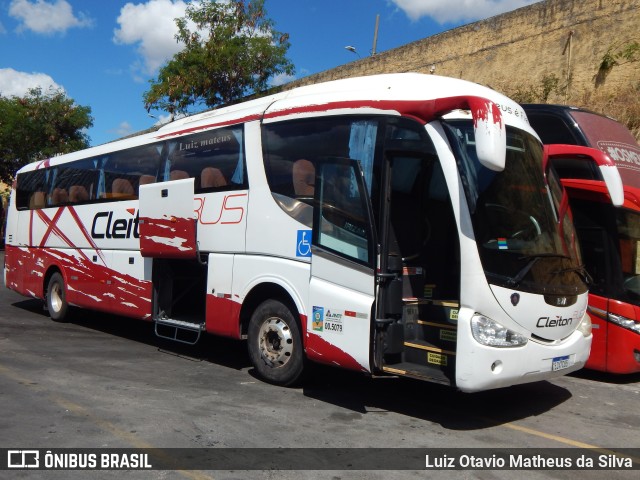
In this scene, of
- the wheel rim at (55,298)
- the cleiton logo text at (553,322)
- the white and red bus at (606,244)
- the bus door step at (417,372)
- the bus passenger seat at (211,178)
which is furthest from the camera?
the wheel rim at (55,298)

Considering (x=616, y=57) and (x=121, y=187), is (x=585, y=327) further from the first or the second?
(x=616, y=57)

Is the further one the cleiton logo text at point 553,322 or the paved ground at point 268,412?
the cleiton logo text at point 553,322

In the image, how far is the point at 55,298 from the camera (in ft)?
39.0

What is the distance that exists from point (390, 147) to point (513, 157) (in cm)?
118

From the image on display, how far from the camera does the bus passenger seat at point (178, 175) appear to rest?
8.53 m

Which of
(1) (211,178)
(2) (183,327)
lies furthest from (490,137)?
(2) (183,327)

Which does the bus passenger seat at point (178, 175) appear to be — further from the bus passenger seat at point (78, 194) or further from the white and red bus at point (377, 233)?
the bus passenger seat at point (78, 194)

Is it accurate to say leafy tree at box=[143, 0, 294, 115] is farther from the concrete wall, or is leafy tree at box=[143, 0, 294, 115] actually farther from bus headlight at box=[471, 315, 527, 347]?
bus headlight at box=[471, 315, 527, 347]

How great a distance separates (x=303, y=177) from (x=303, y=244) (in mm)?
751

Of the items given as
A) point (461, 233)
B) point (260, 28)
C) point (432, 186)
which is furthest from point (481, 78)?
point (461, 233)

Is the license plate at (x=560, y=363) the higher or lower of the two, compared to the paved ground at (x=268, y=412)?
higher

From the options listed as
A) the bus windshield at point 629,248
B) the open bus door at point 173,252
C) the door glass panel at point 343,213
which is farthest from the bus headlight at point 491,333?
the open bus door at point 173,252

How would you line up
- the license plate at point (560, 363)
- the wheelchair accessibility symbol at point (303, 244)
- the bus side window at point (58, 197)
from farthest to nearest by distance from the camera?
the bus side window at point (58, 197)
the wheelchair accessibility symbol at point (303, 244)
the license plate at point (560, 363)

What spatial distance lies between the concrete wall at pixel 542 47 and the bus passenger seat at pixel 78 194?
12.4 meters
